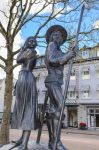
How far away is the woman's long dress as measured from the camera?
5.75 metres

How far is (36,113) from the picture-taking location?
589 cm

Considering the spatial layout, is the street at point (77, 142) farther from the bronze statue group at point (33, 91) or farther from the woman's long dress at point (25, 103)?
the woman's long dress at point (25, 103)

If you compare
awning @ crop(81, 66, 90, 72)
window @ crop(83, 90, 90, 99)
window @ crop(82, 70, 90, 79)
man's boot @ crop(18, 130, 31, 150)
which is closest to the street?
man's boot @ crop(18, 130, 31, 150)

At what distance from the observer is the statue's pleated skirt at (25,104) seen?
5746 mm

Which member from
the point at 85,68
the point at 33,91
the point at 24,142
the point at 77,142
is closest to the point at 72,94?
the point at 85,68

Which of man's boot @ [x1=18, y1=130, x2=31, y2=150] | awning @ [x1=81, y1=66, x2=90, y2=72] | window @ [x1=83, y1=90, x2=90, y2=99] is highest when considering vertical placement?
awning @ [x1=81, y1=66, x2=90, y2=72]

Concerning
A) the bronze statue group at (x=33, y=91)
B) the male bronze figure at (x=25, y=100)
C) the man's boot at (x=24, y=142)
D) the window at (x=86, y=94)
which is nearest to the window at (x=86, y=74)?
the window at (x=86, y=94)

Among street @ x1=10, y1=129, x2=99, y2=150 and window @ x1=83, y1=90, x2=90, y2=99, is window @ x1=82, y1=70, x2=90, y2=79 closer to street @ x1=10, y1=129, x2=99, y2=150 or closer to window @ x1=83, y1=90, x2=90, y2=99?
window @ x1=83, y1=90, x2=90, y2=99

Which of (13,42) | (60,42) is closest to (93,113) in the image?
(13,42)

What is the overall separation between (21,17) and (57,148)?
11401 mm

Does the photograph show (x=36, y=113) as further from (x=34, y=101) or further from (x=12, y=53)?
(x=12, y=53)

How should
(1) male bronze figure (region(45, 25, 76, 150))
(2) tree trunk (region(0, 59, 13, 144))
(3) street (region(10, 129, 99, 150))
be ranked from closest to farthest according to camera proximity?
1. (1) male bronze figure (region(45, 25, 76, 150))
2. (2) tree trunk (region(0, 59, 13, 144))
3. (3) street (region(10, 129, 99, 150))

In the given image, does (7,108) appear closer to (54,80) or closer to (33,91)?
(54,80)

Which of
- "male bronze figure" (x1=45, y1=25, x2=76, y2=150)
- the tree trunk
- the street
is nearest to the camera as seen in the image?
"male bronze figure" (x1=45, y1=25, x2=76, y2=150)
